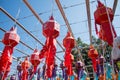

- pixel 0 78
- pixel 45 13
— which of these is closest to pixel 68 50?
pixel 0 78

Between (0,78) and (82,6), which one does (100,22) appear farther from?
(82,6)

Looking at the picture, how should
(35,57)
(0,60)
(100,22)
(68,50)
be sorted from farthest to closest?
(35,57)
(68,50)
(0,60)
(100,22)

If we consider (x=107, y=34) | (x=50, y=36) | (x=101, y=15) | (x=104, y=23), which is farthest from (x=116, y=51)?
(x=50, y=36)

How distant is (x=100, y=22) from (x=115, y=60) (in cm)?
75

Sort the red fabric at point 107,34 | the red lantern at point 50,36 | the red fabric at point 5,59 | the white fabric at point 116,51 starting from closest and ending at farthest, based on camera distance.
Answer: the white fabric at point 116,51
the red fabric at point 107,34
the red lantern at point 50,36
the red fabric at point 5,59

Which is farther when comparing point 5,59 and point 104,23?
point 5,59

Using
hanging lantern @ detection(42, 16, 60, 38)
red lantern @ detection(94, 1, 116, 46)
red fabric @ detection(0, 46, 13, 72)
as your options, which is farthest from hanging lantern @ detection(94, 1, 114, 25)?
red fabric @ detection(0, 46, 13, 72)

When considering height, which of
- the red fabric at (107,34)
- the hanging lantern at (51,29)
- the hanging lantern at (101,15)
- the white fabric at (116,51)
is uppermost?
the hanging lantern at (101,15)

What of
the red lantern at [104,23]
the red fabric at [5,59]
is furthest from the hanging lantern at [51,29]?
the red fabric at [5,59]

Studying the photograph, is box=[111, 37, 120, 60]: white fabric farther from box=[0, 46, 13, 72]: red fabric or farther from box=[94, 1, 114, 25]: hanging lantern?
box=[0, 46, 13, 72]: red fabric

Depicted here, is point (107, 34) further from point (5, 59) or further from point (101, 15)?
point (5, 59)

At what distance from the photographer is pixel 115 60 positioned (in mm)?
1837

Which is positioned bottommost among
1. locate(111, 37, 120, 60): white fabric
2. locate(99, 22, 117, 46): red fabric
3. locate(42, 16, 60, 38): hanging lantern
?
locate(111, 37, 120, 60): white fabric

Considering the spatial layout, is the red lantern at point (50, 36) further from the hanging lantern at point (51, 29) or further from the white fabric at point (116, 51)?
the white fabric at point (116, 51)
